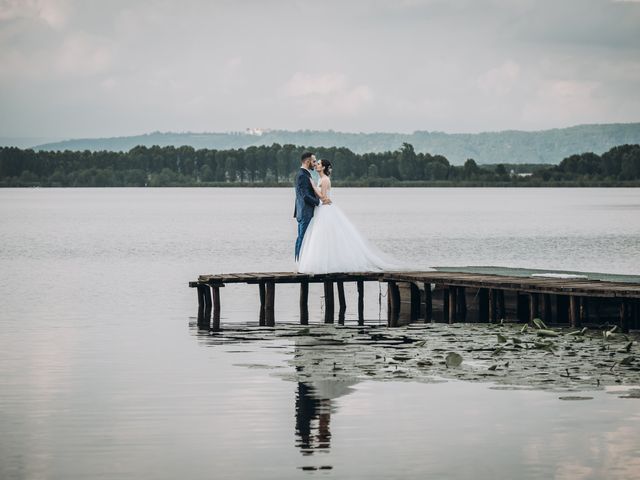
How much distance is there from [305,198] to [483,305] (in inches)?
180

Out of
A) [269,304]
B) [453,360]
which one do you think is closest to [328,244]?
[269,304]

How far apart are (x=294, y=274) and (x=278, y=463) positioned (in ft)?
48.9

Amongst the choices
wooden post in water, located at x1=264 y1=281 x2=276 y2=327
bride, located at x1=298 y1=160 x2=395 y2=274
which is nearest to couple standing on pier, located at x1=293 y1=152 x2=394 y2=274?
bride, located at x1=298 y1=160 x2=395 y2=274

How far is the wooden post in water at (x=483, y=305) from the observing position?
1097 inches

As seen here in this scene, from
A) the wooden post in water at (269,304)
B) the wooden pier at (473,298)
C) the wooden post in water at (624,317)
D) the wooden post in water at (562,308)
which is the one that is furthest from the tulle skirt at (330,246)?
the wooden post in water at (624,317)

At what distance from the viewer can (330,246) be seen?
2908 centimetres

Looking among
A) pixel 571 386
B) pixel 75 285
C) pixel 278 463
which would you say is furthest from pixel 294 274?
pixel 75 285

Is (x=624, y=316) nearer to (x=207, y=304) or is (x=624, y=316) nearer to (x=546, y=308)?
(x=546, y=308)

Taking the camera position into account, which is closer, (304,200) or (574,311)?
(574,311)

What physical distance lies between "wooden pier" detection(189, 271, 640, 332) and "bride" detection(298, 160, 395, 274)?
25cm

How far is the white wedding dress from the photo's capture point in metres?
28.9

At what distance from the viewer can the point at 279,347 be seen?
2450 centimetres

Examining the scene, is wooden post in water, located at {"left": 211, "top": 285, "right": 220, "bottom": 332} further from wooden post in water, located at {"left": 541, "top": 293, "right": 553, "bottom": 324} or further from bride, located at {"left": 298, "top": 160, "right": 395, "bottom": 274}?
wooden post in water, located at {"left": 541, "top": 293, "right": 553, "bottom": 324}

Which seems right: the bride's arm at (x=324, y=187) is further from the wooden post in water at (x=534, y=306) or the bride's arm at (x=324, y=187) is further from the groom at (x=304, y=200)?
the wooden post in water at (x=534, y=306)
